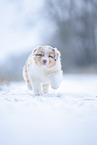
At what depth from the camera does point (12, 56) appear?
16062mm

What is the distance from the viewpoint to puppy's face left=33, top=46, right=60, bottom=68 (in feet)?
10.2

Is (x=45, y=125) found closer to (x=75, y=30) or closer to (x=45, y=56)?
(x=45, y=56)

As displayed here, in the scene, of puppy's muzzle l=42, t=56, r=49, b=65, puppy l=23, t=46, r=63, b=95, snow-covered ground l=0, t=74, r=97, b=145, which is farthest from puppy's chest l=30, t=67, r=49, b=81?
snow-covered ground l=0, t=74, r=97, b=145

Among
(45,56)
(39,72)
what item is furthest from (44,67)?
(45,56)

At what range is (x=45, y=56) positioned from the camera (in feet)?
10.4

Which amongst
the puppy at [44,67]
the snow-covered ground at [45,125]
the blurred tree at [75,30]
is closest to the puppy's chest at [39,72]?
the puppy at [44,67]

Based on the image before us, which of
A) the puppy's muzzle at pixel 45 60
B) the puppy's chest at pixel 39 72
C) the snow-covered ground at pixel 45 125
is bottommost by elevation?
the snow-covered ground at pixel 45 125

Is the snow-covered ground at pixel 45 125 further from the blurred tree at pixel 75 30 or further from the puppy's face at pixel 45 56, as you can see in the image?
the blurred tree at pixel 75 30

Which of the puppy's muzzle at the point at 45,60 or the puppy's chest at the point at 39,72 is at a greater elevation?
the puppy's muzzle at the point at 45,60

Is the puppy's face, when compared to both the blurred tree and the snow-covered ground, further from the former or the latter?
the blurred tree

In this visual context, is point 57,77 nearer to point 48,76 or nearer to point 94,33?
point 48,76

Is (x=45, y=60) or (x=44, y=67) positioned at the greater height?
(x=45, y=60)

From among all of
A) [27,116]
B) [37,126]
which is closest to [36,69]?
[27,116]

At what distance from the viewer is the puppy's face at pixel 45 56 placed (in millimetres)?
3123
